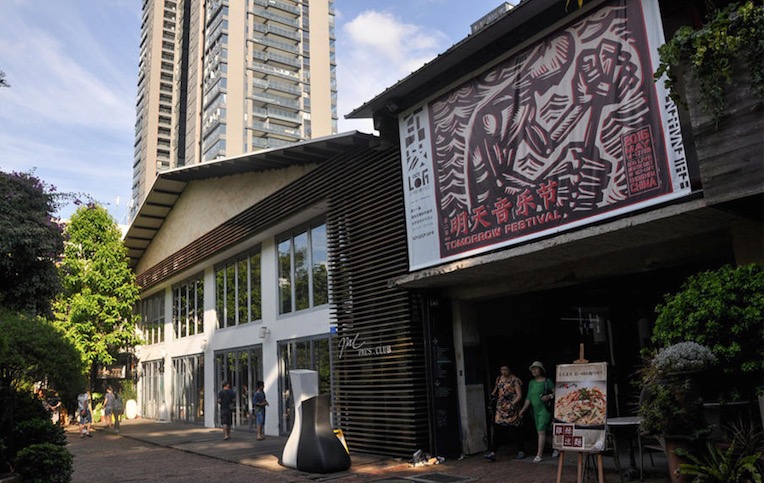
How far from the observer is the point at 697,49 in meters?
5.66

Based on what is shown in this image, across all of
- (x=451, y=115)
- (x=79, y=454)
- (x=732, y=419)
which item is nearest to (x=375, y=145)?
(x=451, y=115)

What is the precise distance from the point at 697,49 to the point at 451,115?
4367 millimetres

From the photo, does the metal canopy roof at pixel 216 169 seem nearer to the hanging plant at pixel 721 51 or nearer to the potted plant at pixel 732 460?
the hanging plant at pixel 721 51

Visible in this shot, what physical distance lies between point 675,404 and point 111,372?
25845 mm

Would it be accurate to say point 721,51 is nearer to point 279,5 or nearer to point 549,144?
point 549,144

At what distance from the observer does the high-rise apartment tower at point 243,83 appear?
6216 cm

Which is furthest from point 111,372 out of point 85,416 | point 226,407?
point 226,407

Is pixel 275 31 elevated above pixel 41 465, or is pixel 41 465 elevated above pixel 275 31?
pixel 275 31

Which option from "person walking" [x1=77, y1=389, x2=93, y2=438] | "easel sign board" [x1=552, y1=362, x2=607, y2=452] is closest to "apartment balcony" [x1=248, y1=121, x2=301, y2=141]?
"person walking" [x1=77, y1=389, x2=93, y2=438]

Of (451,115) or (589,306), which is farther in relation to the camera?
(589,306)

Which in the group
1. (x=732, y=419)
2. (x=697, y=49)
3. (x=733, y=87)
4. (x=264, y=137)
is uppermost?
(x=264, y=137)

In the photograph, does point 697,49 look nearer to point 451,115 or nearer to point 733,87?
point 733,87

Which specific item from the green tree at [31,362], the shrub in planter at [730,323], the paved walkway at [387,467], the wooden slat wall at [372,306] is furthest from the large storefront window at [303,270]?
the shrub in planter at [730,323]

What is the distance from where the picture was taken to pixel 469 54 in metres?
9.14
